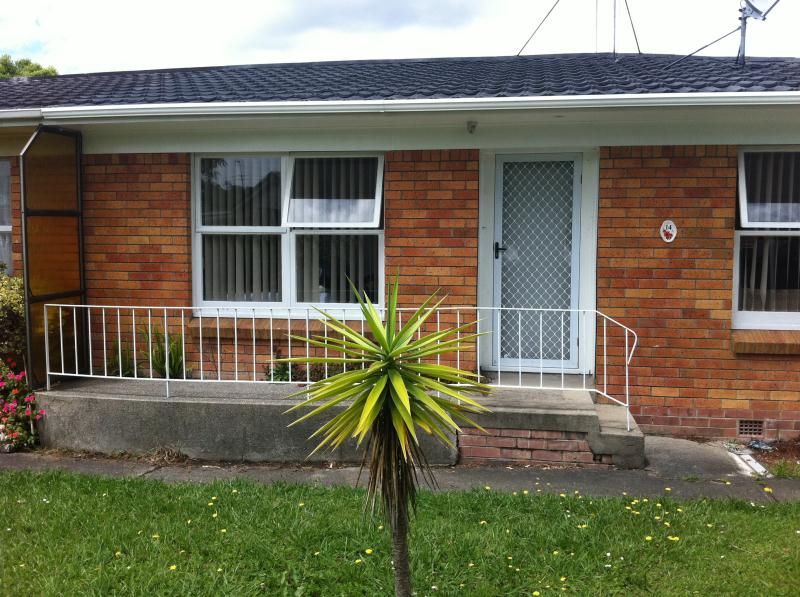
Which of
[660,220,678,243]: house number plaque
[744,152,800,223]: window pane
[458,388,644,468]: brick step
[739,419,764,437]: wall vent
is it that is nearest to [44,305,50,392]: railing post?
[458,388,644,468]: brick step

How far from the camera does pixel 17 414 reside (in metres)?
5.92

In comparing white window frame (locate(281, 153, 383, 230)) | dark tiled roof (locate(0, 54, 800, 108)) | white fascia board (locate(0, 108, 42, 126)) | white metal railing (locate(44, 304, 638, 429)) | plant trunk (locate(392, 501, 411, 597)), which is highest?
dark tiled roof (locate(0, 54, 800, 108))

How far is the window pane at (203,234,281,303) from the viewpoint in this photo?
6.80m

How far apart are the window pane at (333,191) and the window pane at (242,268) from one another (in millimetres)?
430

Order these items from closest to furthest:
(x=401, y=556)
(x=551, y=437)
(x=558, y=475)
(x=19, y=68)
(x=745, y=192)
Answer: (x=401, y=556), (x=558, y=475), (x=551, y=437), (x=745, y=192), (x=19, y=68)

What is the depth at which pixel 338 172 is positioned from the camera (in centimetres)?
657

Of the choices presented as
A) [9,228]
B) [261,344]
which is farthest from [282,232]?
[9,228]

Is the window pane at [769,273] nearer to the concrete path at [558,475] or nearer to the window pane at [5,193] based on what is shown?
the concrete path at [558,475]

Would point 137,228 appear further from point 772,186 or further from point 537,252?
point 772,186

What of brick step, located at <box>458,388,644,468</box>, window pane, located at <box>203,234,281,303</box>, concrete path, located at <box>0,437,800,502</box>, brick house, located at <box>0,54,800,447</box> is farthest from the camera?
window pane, located at <box>203,234,281,303</box>

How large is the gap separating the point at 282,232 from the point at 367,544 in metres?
3.53

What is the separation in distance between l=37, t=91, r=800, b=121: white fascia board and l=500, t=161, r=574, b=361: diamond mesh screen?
1.06m

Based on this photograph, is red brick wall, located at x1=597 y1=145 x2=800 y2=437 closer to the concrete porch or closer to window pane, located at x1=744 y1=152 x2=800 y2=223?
window pane, located at x1=744 y1=152 x2=800 y2=223

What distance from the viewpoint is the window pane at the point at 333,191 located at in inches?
257
